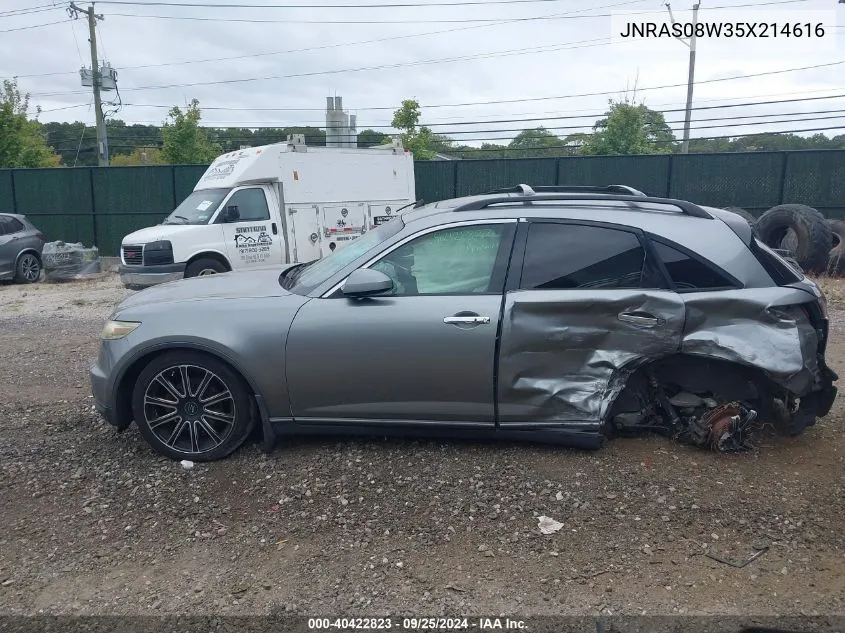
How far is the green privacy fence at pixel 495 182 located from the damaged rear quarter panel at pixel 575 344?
13071mm

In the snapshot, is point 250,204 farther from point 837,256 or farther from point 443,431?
point 837,256

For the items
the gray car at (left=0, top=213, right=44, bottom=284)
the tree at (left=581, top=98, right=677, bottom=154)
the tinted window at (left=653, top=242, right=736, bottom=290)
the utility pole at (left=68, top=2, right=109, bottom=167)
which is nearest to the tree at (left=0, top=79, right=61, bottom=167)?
the utility pole at (left=68, top=2, right=109, bottom=167)

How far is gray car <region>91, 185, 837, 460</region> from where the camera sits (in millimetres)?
4141

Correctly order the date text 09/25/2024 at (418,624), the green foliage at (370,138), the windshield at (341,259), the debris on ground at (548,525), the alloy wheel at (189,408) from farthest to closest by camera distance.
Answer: the green foliage at (370,138) → the windshield at (341,259) → the alloy wheel at (189,408) → the debris on ground at (548,525) → the date text 09/25/2024 at (418,624)

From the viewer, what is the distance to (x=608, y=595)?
316 cm

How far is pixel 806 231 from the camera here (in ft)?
39.2

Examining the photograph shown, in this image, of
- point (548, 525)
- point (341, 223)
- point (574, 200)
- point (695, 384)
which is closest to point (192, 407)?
point (548, 525)

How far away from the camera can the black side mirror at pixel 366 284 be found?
413 centimetres

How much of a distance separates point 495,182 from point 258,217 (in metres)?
7.25

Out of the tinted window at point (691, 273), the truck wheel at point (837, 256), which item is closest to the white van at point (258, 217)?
the tinted window at point (691, 273)

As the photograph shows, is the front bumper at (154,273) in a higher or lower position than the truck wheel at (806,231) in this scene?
lower

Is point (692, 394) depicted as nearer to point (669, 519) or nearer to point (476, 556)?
point (669, 519)

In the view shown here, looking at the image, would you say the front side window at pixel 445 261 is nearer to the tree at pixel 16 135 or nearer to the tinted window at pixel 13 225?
the tinted window at pixel 13 225

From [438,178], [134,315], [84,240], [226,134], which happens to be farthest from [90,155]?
[134,315]
